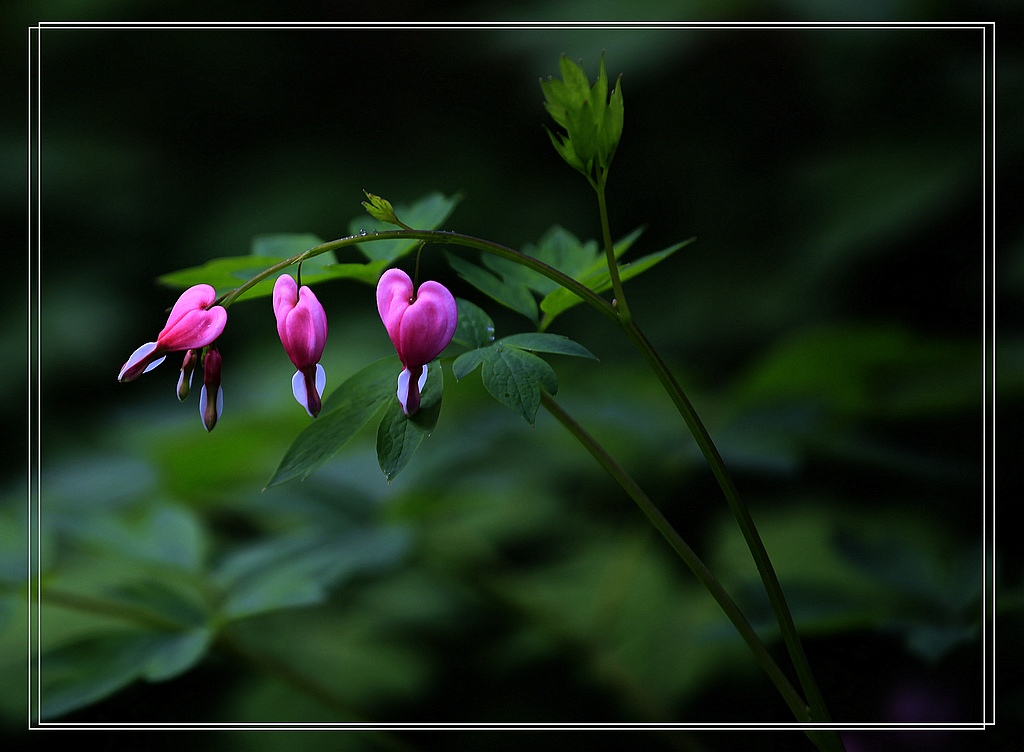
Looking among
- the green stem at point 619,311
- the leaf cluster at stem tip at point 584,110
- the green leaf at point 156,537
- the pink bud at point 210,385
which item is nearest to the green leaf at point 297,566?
the green leaf at point 156,537

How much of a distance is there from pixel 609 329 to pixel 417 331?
0.65 m

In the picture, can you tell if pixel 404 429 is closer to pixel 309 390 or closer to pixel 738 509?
pixel 309 390

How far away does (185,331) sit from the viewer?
562 mm

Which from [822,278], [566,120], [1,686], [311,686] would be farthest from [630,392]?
[1,686]

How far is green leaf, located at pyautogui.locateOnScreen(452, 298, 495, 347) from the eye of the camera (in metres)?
0.63

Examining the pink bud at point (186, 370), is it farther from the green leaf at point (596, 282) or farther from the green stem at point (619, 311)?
the green leaf at point (596, 282)

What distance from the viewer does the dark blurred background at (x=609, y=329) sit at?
2.97ft

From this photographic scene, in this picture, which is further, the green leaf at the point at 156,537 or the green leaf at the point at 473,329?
the green leaf at the point at 156,537

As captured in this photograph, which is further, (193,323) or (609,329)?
(609,329)

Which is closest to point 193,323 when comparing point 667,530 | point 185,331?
point 185,331

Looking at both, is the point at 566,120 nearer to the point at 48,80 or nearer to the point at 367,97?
the point at 367,97

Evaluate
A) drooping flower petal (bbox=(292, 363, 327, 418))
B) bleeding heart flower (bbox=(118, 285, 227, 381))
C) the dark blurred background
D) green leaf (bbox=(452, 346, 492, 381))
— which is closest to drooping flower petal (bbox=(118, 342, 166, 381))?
bleeding heart flower (bbox=(118, 285, 227, 381))

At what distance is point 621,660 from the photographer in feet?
3.28

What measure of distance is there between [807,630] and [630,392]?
19.0 inches
